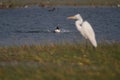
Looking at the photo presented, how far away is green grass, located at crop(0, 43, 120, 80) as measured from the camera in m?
12.6

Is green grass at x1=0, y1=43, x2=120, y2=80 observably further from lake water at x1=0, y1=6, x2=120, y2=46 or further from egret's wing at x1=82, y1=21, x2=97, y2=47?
lake water at x1=0, y1=6, x2=120, y2=46

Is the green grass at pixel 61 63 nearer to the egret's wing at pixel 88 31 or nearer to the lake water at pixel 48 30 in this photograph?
the egret's wing at pixel 88 31

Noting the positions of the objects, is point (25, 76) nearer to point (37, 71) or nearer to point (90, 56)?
point (37, 71)

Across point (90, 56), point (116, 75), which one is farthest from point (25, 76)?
point (90, 56)

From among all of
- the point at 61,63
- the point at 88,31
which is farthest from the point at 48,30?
the point at 61,63

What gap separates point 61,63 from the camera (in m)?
15.1

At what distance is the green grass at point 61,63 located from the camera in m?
12.6

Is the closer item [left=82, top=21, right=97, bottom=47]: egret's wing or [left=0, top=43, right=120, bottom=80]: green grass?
[left=0, top=43, right=120, bottom=80]: green grass

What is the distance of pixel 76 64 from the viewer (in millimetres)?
15000

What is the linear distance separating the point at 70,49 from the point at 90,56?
5.75 ft

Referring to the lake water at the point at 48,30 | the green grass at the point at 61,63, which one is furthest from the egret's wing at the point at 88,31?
the lake water at the point at 48,30

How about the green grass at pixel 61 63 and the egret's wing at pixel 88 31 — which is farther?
the egret's wing at pixel 88 31

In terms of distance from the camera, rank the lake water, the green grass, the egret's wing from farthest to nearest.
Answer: the lake water, the egret's wing, the green grass

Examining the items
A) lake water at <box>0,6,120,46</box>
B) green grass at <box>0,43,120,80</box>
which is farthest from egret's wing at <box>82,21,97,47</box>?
Answer: lake water at <box>0,6,120,46</box>
